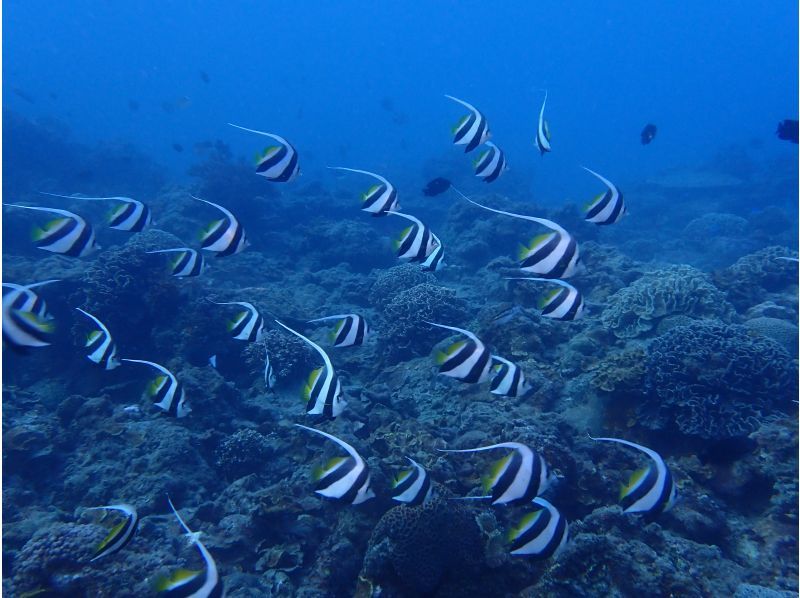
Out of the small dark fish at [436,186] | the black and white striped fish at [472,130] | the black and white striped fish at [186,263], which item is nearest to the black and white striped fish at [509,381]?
the black and white striped fish at [472,130]

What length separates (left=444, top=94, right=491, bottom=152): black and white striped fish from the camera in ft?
15.5

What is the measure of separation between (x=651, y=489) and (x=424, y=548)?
1.96 metres

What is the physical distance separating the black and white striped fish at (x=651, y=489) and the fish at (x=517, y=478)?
57cm

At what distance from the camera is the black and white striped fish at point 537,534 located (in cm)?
290

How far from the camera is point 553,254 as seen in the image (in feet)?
10.2

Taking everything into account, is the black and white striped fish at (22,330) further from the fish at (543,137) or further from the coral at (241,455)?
A: the fish at (543,137)

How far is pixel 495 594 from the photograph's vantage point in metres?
3.85

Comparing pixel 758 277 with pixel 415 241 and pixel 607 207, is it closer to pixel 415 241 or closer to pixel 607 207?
pixel 607 207

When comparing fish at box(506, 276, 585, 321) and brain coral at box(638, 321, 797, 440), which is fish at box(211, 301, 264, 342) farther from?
brain coral at box(638, 321, 797, 440)

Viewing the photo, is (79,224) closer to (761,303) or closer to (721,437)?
(721,437)

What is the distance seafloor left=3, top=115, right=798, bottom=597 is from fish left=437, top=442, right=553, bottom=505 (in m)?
1.36

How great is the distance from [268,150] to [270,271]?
30.7 feet

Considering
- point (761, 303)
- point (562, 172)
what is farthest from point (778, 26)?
point (761, 303)

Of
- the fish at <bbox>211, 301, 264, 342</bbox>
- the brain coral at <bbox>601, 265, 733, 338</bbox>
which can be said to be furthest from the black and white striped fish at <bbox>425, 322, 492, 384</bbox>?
the brain coral at <bbox>601, 265, 733, 338</bbox>
